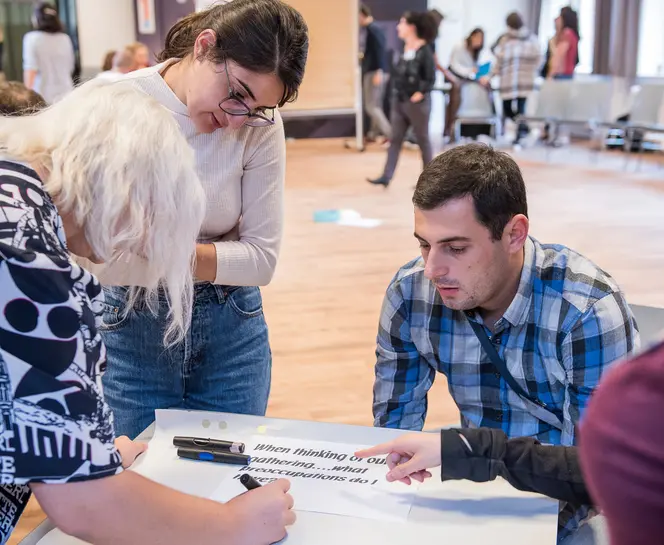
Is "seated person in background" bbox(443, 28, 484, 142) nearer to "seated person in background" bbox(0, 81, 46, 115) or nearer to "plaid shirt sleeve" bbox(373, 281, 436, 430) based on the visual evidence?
"seated person in background" bbox(0, 81, 46, 115)

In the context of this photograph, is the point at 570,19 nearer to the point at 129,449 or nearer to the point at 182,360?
the point at 182,360

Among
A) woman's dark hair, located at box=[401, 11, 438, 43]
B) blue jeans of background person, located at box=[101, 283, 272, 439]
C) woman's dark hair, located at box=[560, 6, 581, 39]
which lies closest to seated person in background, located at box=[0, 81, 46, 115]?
blue jeans of background person, located at box=[101, 283, 272, 439]

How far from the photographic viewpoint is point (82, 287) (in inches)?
37.3

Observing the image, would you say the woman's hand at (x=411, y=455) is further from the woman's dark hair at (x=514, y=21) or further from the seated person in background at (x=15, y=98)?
the woman's dark hair at (x=514, y=21)

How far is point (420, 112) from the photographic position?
778 centimetres

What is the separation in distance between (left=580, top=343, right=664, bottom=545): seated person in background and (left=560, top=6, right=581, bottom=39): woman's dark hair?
1102 cm

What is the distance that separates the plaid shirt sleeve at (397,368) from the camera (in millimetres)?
1795

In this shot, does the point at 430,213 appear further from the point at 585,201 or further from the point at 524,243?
the point at 585,201

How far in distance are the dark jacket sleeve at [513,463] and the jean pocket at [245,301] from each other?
0.58m

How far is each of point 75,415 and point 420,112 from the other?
713 cm

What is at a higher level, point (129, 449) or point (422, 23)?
point (422, 23)

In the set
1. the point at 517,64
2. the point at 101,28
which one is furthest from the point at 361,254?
the point at 101,28

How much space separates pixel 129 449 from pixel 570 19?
10521 mm

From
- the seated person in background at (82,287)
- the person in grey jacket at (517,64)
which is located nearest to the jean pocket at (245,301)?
the seated person in background at (82,287)
